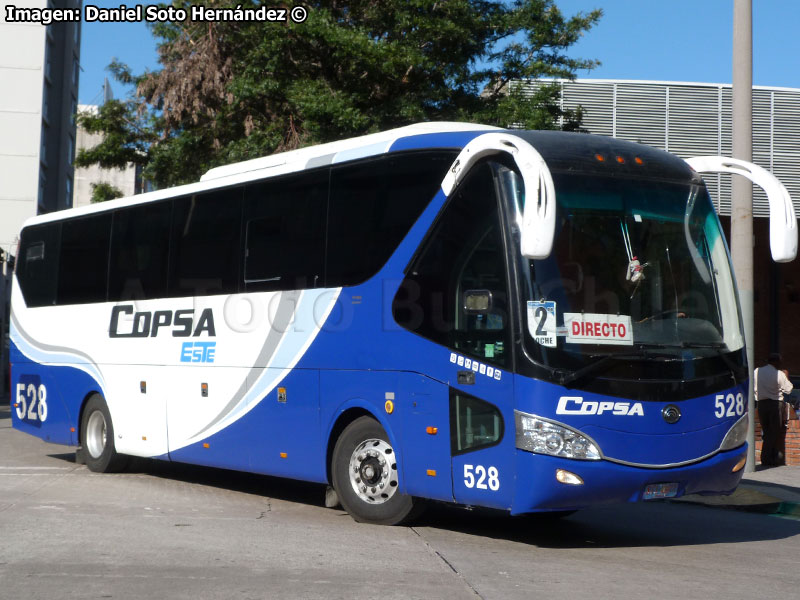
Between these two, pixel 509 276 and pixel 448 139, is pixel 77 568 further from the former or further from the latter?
pixel 448 139

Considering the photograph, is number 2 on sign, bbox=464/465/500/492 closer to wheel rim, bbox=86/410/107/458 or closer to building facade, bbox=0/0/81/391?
wheel rim, bbox=86/410/107/458

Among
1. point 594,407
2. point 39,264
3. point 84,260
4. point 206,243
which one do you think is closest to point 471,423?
point 594,407

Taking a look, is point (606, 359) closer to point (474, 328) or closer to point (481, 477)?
point (474, 328)

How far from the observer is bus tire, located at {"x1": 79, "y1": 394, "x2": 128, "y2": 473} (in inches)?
568

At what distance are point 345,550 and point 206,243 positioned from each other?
17.1 ft

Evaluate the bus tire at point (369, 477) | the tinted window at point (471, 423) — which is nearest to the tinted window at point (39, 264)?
the bus tire at point (369, 477)

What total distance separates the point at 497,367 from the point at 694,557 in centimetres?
221

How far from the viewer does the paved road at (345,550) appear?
6930 mm

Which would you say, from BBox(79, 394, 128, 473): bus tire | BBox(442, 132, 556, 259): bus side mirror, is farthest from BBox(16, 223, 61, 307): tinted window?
BBox(442, 132, 556, 259): bus side mirror

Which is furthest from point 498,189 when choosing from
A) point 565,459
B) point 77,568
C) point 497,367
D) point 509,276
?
point 77,568

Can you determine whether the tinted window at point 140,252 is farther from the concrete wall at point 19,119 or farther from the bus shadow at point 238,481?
the concrete wall at point 19,119

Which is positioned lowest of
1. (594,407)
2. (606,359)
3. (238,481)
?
(238,481)

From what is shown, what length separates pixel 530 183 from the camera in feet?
25.8

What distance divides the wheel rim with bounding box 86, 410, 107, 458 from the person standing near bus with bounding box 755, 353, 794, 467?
9.78 meters
